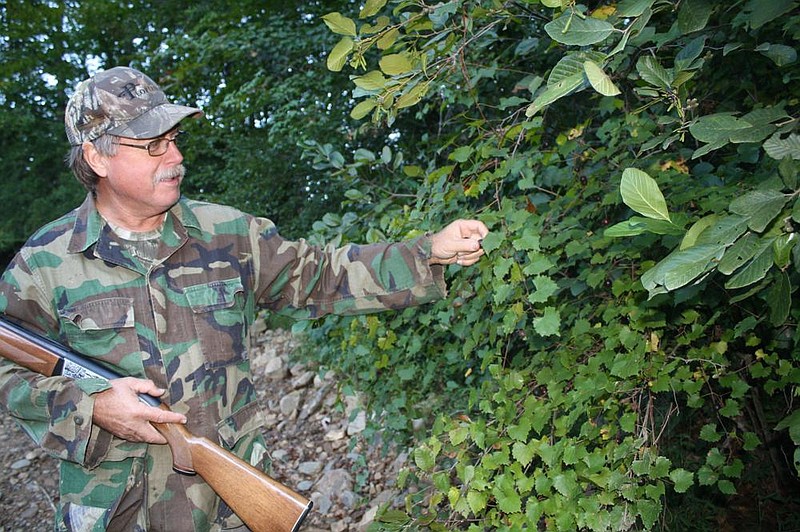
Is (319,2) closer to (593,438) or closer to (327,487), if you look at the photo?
(327,487)

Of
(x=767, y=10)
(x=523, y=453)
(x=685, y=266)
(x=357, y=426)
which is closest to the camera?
(x=685, y=266)

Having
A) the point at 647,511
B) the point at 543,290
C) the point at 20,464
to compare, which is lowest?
the point at 20,464

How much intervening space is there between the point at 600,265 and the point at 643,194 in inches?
61.2

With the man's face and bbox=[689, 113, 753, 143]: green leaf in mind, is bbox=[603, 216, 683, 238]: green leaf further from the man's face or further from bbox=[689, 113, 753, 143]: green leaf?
the man's face

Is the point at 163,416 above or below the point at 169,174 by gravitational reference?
below

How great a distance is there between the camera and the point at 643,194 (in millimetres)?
1062

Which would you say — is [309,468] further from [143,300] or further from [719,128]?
[719,128]

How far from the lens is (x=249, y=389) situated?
2.31 metres

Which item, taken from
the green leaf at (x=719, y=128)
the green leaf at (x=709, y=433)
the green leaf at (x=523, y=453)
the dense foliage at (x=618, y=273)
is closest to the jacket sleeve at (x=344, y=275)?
the dense foliage at (x=618, y=273)

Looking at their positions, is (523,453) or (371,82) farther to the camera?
(523,453)

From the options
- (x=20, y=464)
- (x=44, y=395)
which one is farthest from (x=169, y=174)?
(x=20, y=464)

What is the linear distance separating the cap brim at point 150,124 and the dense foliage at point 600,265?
64 cm

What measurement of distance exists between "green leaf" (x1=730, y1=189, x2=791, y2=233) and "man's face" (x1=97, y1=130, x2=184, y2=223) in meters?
1.62

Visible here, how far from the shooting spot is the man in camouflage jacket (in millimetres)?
2043
